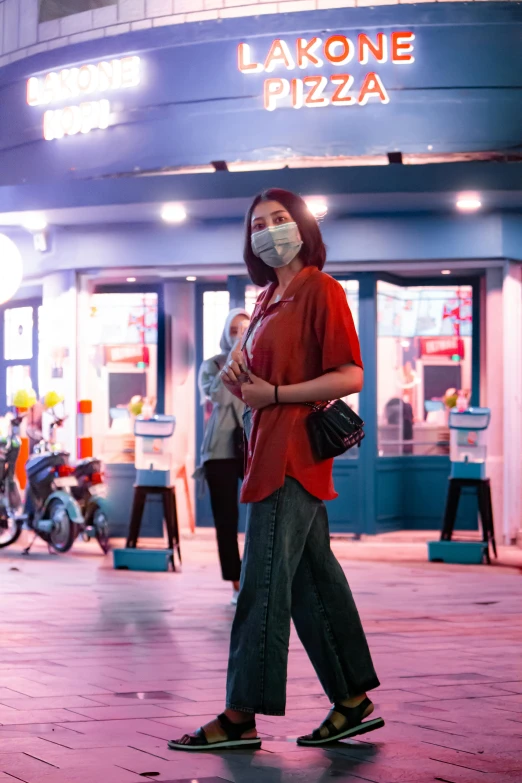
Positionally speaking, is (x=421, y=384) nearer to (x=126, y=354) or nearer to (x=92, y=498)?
(x=126, y=354)

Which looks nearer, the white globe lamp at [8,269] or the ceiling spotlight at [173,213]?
the white globe lamp at [8,269]

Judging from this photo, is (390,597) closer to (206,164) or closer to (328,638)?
(328,638)

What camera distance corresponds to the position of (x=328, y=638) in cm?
405

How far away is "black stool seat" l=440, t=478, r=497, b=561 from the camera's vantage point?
1052 centimetres

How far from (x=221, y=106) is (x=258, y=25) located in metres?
0.89

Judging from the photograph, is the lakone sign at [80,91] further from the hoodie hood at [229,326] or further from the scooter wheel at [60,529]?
the hoodie hood at [229,326]

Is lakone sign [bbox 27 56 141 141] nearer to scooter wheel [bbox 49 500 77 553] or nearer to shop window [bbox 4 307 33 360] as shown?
shop window [bbox 4 307 33 360]

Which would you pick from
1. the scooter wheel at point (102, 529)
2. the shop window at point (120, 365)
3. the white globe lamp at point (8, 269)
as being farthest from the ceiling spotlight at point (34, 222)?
the scooter wheel at point (102, 529)

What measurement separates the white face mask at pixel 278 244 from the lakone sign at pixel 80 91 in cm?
977

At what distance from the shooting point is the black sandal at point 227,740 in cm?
394

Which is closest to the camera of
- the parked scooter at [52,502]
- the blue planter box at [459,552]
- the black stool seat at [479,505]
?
the blue planter box at [459,552]

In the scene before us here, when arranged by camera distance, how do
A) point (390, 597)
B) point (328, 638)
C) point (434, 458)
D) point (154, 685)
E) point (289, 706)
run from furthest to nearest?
point (434, 458), point (390, 597), point (154, 685), point (289, 706), point (328, 638)

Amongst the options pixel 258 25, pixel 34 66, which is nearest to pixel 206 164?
pixel 258 25

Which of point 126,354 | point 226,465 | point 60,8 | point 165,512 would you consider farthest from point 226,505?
point 60,8
